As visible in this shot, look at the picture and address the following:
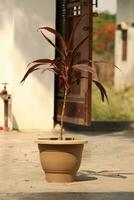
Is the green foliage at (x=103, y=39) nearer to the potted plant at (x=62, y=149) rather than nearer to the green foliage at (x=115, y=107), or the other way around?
the green foliage at (x=115, y=107)

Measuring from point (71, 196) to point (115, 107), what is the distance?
36.9 ft

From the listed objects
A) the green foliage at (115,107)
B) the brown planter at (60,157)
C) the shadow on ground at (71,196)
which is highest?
the brown planter at (60,157)

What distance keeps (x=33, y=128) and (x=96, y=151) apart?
3.09m

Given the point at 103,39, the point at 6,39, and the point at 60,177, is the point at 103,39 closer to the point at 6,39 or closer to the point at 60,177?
the point at 6,39

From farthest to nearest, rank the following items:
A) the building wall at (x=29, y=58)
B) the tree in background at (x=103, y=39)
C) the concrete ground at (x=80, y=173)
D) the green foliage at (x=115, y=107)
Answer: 1. the tree in background at (x=103, y=39)
2. the green foliage at (x=115, y=107)
3. the building wall at (x=29, y=58)
4. the concrete ground at (x=80, y=173)

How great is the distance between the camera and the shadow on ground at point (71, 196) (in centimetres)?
701

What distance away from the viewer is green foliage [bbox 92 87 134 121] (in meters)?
16.8

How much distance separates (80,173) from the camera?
869cm

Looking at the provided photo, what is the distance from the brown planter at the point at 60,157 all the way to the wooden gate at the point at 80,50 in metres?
3.73

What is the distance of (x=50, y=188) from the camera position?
7.56m

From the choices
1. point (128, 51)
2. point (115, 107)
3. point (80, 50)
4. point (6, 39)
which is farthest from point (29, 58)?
point (128, 51)

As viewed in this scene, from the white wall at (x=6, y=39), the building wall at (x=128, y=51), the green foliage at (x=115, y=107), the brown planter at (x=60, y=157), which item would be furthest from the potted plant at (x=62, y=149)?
the building wall at (x=128, y=51)

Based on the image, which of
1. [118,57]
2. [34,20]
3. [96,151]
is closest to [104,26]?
[118,57]

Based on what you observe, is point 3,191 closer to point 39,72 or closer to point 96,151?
point 96,151
